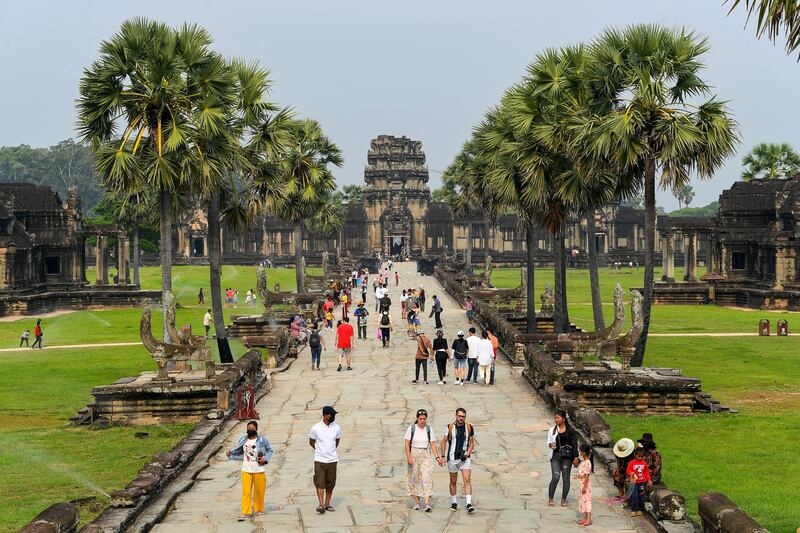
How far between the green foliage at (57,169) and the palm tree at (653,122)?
16918cm

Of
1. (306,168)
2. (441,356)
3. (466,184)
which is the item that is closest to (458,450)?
(441,356)

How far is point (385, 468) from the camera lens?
1633 centimetres

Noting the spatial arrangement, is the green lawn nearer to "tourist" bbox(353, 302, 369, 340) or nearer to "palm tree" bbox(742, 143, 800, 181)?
"tourist" bbox(353, 302, 369, 340)

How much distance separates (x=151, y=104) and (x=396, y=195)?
304 feet

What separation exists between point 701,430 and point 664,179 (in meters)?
6.46

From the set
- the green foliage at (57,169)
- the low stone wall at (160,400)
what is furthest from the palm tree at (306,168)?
the green foliage at (57,169)

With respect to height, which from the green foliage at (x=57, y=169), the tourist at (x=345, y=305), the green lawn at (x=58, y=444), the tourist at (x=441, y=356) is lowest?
the green lawn at (x=58, y=444)

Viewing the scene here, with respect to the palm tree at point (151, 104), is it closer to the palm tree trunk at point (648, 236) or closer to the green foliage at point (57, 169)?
the palm tree trunk at point (648, 236)

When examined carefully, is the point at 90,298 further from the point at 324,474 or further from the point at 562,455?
the point at 562,455

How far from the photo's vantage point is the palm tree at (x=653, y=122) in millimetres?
24156

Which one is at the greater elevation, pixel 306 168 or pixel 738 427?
pixel 306 168

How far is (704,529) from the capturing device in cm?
1196

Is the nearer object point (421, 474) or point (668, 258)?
point (421, 474)

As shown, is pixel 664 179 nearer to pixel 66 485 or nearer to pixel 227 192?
pixel 227 192
